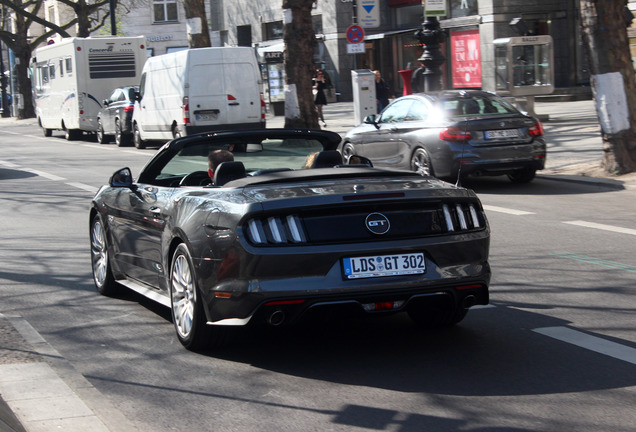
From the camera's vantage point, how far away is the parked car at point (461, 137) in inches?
555

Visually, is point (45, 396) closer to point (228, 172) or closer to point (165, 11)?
point (228, 172)

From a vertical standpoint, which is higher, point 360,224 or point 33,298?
point 360,224

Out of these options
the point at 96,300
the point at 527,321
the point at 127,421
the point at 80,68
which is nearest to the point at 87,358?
the point at 127,421

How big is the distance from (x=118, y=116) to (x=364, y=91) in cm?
751

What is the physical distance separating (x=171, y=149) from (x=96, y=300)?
1.53 meters

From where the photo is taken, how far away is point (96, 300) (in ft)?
25.1

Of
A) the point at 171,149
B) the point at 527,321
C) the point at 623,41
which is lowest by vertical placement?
the point at 527,321

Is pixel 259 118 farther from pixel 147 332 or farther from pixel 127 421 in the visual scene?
pixel 127 421

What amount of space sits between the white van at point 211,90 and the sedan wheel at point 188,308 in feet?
59.7

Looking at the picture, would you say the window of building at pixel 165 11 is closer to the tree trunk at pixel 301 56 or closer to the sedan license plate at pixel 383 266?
the tree trunk at pixel 301 56

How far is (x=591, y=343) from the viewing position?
18.9 feet

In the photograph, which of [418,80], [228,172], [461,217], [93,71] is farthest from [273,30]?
[461,217]

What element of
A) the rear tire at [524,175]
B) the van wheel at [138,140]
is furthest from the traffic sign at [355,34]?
the rear tire at [524,175]

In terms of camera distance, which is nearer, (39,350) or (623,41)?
(39,350)
